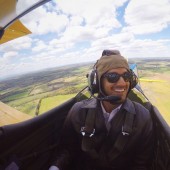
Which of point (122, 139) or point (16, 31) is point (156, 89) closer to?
point (16, 31)

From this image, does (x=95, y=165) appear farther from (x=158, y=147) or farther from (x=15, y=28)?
(x=15, y=28)

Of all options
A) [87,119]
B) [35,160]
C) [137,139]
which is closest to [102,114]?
[87,119]

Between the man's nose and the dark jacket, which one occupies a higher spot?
the man's nose

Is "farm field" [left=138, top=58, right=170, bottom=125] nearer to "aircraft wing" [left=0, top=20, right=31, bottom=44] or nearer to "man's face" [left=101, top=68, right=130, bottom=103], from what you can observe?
"man's face" [left=101, top=68, right=130, bottom=103]

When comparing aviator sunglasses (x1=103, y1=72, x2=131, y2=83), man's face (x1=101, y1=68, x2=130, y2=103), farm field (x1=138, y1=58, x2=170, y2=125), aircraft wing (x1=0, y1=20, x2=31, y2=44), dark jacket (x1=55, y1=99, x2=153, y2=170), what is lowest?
farm field (x1=138, y1=58, x2=170, y2=125)

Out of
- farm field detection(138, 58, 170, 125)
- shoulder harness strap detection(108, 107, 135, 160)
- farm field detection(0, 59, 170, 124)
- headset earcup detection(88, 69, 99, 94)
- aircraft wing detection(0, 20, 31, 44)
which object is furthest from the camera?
aircraft wing detection(0, 20, 31, 44)

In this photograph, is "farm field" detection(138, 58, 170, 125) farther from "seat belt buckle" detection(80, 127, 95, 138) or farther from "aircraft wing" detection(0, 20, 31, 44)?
"aircraft wing" detection(0, 20, 31, 44)

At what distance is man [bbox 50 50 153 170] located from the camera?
122 centimetres

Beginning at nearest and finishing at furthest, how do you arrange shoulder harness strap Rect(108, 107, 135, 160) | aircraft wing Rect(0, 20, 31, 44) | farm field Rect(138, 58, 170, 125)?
shoulder harness strap Rect(108, 107, 135, 160) < farm field Rect(138, 58, 170, 125) < aircraft wing Rect(0, 20, 31, 44)

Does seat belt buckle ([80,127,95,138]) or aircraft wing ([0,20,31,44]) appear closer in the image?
seat belt buckle ([80,127,95,138])

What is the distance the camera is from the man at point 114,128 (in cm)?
122

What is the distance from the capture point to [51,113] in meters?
1.49

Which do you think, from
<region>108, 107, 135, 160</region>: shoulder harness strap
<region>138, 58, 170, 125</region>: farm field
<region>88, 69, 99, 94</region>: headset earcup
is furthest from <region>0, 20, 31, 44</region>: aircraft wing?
<region>108, 107, 135, 160</region>: shoulder harness strap

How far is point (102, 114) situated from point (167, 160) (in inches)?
20.1
